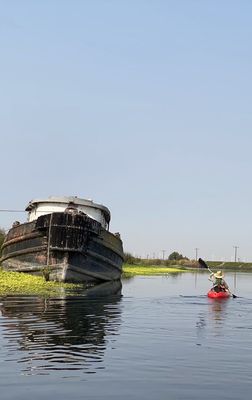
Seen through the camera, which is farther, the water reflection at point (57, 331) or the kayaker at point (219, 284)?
the kayaker at point (219, 284)

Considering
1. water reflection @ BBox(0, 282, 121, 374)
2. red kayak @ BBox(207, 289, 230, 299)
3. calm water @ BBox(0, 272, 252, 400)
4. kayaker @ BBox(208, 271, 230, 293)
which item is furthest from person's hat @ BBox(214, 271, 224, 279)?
calm water @ BBox(0, 272, 252, 400)

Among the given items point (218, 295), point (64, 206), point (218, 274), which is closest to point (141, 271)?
point (64, 206)

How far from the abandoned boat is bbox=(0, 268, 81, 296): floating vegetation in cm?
128

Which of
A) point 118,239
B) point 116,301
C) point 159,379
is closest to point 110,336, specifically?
point 159,379

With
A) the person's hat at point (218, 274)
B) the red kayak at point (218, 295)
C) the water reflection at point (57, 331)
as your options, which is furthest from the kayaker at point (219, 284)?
the water reflection at point (57, 331)

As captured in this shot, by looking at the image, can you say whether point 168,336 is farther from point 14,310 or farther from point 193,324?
point 14,310

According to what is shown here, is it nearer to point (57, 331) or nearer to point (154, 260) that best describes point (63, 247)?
point (57, 331)

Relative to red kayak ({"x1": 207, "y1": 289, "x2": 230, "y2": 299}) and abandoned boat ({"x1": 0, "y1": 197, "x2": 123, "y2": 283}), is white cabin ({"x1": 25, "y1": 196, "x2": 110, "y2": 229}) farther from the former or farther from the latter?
red kayak ({"x1": 207, "y1": 289, "x2": 230, "y2": 299})

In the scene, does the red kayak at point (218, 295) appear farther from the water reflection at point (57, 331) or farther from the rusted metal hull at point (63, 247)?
the rusted metal hull at point (63, 247)

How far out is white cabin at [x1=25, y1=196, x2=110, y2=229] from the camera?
1495 inches

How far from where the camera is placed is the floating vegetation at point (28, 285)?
2792 centimetres

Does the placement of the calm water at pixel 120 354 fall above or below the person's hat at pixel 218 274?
below

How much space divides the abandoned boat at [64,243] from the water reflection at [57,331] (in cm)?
927

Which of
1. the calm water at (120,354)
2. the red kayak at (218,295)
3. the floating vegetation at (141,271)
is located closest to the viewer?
the calm water at (120,354)
